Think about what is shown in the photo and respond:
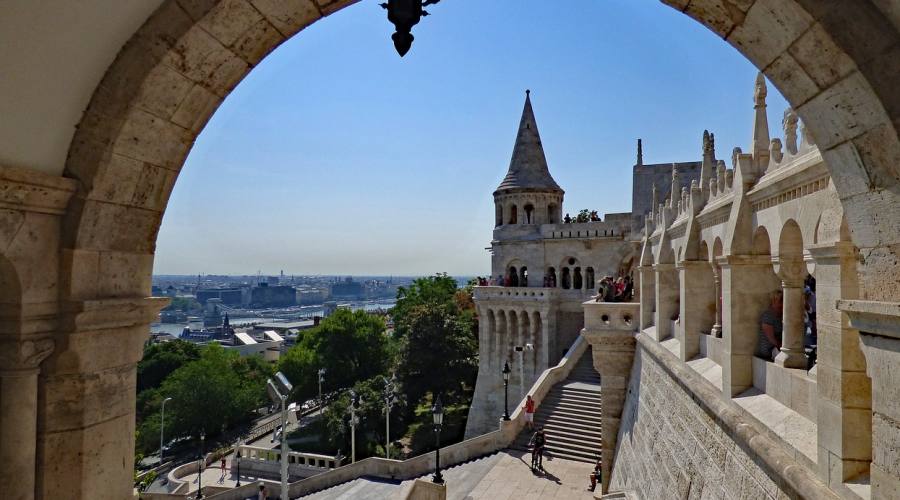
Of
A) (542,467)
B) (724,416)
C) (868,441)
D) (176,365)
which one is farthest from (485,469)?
(176,365)

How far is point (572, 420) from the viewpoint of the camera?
65.7 ft

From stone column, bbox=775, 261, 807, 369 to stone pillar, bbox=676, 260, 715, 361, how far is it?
3193mm

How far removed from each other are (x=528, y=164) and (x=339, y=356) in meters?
19.5

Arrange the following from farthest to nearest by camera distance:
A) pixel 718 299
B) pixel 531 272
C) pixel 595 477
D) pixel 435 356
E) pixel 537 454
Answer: pixel 531 272 < pixel 435 356 < pixel 537 454 < pixel 595 477 < pixel 718 299

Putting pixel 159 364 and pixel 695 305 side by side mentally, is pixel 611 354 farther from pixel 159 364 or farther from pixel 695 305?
pixel 159 364

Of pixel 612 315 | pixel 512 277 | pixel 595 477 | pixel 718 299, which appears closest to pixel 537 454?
pixel 595 477

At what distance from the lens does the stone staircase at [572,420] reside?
722 inches

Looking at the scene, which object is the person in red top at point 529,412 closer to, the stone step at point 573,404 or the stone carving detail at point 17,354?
the stone step at point 573,404

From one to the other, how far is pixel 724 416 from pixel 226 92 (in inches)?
A: 230

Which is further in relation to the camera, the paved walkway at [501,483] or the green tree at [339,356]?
the green tree at [339,356]

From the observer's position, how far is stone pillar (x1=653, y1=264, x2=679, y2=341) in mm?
11026

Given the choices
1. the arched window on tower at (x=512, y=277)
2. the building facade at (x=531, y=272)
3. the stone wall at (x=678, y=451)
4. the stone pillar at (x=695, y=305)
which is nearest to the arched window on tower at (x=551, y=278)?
the building facade at (x=531, y=272)

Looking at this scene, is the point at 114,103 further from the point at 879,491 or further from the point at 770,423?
the point at 770,423

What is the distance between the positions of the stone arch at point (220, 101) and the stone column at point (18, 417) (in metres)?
0.10
